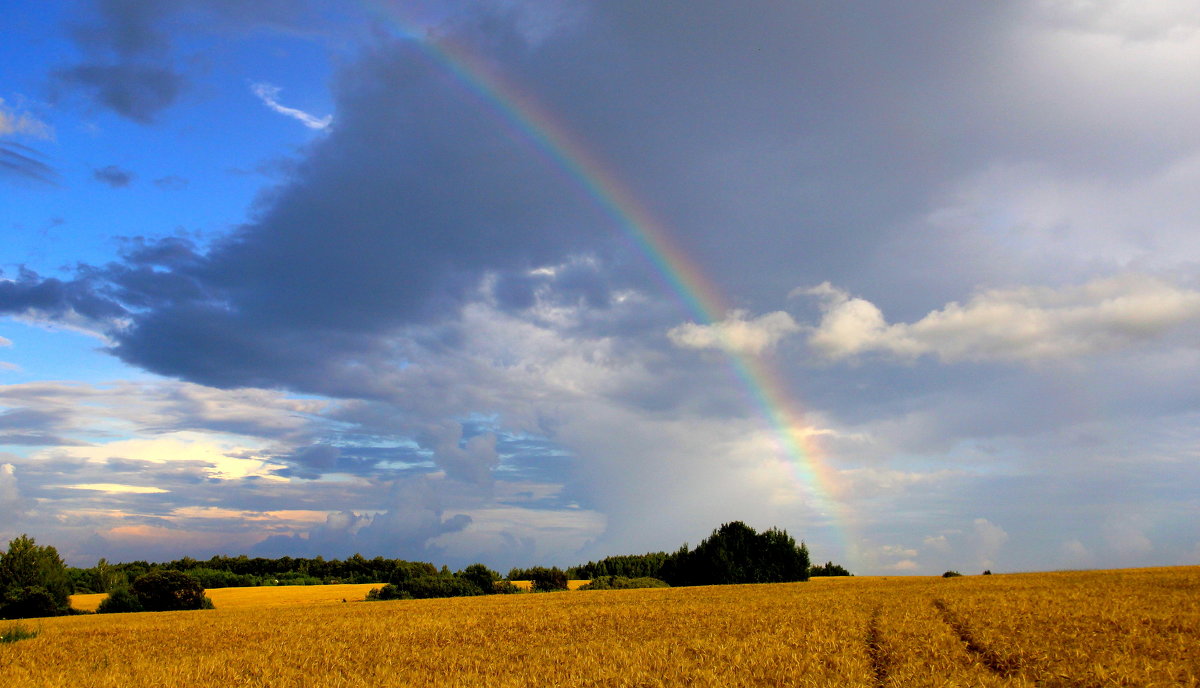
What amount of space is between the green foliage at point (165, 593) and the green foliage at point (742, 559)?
48.8 m

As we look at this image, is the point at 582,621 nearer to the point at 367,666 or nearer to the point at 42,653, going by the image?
the point at 367,666

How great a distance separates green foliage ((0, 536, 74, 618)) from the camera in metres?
51.9

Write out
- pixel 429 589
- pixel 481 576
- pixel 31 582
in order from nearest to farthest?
1. pixel 31 582
2. pixel 429 589
3. pixel 481 576

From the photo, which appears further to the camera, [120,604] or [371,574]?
[371,574]

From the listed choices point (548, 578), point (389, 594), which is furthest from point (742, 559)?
point (389, 594)

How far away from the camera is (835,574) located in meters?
91.1

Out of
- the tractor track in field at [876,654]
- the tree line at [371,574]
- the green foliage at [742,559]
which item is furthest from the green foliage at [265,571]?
the tractor track in field at [876,654]

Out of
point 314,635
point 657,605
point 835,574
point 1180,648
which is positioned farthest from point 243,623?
point 835,574

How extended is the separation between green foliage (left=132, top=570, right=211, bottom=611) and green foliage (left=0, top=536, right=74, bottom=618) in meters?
5.82

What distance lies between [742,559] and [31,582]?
64950 millimetres

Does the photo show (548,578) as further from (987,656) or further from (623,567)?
(987,656)

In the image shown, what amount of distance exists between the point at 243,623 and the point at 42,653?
31.4 ft

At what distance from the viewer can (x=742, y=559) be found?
75.6 m

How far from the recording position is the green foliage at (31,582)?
170 feet
